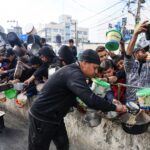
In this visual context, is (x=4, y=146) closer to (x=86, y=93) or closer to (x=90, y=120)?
(x=90, y=120)

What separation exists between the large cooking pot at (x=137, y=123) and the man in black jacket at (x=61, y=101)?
30 centimetres

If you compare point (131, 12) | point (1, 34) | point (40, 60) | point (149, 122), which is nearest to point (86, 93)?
point (149, 122)

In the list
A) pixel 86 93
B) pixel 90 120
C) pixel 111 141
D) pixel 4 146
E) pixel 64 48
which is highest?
pixel 64 48

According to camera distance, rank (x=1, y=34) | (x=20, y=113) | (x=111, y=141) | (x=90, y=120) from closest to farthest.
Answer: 1. (x=90, y=120)
2. (x=111, y=141)
3. (x=20, y=113)
4. (x=1, y=34)

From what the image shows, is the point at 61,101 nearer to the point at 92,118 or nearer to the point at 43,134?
the point at 43,134

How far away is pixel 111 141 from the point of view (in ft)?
12.6

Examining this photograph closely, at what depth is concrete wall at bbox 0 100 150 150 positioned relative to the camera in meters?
3.47

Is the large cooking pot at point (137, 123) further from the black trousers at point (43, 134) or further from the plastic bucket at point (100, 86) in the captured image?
the black trousers at point (43, 134)

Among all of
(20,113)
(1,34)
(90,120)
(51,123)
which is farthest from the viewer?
(1,34)

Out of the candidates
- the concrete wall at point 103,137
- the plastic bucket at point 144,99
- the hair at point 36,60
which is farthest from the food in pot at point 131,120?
the hair at point 36,60

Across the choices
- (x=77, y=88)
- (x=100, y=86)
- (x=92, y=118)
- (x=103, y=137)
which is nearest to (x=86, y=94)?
(x=77, y=88)

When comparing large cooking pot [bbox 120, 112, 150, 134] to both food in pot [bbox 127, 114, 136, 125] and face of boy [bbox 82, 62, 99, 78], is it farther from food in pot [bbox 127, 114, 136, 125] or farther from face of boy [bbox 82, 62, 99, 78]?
face of boy [bbox 82, 62, 99, 78]

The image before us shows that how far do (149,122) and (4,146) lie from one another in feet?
9.71

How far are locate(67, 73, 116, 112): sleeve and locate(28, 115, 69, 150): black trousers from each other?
66 cm
